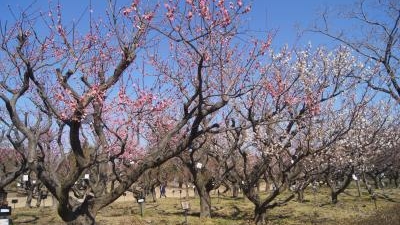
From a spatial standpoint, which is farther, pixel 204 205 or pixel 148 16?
pixel 204 205

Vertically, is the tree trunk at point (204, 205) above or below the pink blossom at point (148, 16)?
below

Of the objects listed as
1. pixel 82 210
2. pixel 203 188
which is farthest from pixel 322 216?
pixel 82 210

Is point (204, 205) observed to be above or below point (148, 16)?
below

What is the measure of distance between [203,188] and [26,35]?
37.3 feet

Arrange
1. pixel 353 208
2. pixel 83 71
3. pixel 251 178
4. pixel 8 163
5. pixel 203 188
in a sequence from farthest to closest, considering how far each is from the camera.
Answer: pixel 8 163
pixel 353 208
pixel 203 188
pixel 251 178
pixel 83 71

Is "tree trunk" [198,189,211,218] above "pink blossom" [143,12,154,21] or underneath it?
underneath

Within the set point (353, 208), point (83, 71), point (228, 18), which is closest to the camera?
point (228, 18)

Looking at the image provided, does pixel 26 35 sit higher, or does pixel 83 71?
pixel 26 35

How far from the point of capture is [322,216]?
19578mm

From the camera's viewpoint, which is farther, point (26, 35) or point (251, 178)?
point (251, 178)

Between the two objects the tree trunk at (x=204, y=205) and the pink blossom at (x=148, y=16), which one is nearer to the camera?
the pink blossom at (x=148, y=16)

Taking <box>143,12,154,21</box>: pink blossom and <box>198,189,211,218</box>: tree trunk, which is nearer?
<box>143,12,154,21</box>: pink blossom

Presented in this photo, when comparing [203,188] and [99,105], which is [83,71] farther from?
[203,188]

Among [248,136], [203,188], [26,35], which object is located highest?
[26,35]
